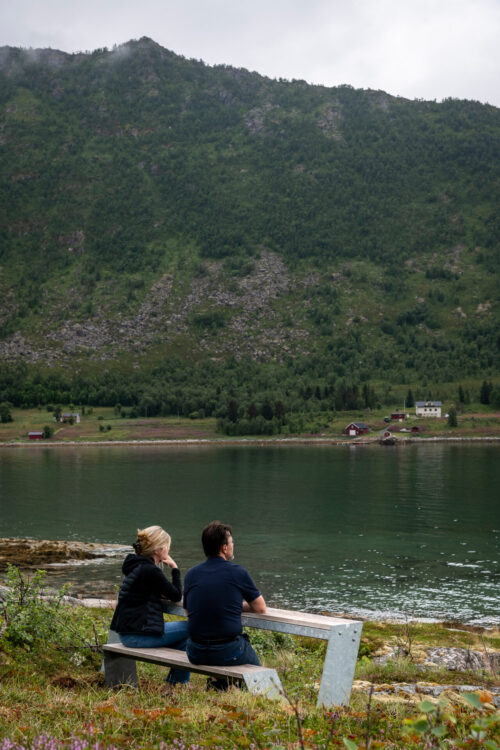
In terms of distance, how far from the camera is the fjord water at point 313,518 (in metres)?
31.5

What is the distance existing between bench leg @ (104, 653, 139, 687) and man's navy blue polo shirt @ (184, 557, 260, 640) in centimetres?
144

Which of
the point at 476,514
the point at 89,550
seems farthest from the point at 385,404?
the point at 89,550

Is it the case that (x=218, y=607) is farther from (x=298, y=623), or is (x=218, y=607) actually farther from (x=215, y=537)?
(x=298, y=623)

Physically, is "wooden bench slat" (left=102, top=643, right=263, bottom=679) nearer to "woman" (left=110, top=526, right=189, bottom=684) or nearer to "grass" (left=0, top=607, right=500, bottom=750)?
"woman" (left=110, top=526, right=189, bottom=684)

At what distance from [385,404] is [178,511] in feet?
457

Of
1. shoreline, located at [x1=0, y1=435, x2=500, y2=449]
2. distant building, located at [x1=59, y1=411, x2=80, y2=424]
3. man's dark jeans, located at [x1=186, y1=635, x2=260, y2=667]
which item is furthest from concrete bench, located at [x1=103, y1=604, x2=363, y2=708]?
distant building, located at [x1=59, y1=411, x2=80, y2=424]

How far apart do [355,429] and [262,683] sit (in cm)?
15761

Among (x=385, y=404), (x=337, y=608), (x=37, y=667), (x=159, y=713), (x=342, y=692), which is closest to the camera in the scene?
(x=159, y=713)

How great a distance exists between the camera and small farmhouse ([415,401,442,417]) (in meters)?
174

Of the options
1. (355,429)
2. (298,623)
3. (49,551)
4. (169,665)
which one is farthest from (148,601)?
(355,429)

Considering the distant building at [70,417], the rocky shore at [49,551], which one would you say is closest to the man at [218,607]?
the rocky shore at [49,551]

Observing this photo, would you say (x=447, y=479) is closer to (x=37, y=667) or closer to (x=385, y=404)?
(x=37, y=667)

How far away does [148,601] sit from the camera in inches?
374

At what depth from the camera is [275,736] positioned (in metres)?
5.91
